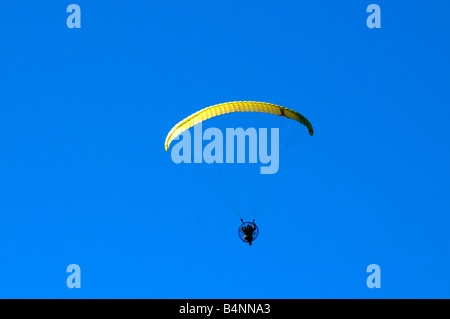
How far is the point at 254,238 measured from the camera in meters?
46.9

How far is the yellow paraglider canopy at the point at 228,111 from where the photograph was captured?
45.7 m

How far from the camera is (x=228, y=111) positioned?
150ft

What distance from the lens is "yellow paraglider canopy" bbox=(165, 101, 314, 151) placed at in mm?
45719
